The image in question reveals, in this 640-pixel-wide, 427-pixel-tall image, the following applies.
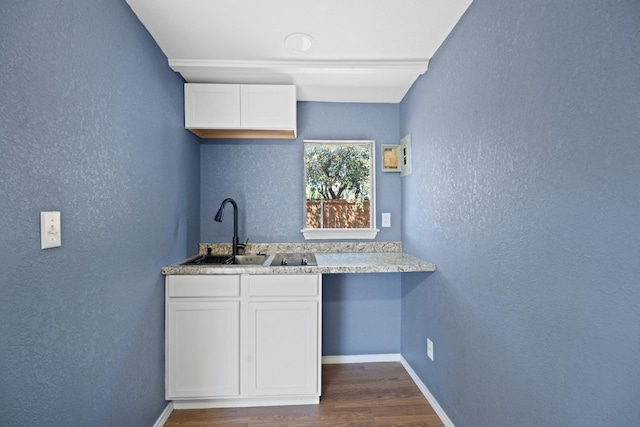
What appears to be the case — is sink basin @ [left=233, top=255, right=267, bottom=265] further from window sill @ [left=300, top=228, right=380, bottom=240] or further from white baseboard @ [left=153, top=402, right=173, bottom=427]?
white baseboard @ [left=153, top=402, right=173, bottom=427]

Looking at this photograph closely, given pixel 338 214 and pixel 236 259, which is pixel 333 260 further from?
pixel 236 259

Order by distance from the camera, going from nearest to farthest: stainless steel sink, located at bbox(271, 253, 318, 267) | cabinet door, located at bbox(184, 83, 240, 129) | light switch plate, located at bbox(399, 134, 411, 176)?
stainless steel sink, located at bbox(271, 253, 318, 267)
cabinet door, located at bbox(184, 83, 240, 129)
light switch plate, located at bbox(399, 134, 411, 176)

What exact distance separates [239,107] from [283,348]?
5.64ft

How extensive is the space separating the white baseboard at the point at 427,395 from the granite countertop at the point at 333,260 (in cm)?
85

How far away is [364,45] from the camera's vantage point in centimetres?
177

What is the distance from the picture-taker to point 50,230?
0.95 m

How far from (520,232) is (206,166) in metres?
2.24

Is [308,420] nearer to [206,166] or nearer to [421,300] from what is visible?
[421,300]

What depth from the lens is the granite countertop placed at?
70.8 inches

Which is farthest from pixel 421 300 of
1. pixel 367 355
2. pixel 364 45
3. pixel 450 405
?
pixel 364 45

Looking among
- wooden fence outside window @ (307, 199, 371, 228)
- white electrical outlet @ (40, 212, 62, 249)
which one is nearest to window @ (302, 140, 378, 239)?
wooden fence outside window @ (307, 199, 371, 228)

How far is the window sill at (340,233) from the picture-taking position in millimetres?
2477

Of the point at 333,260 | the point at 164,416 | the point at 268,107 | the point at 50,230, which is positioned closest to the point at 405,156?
the point at 333,260

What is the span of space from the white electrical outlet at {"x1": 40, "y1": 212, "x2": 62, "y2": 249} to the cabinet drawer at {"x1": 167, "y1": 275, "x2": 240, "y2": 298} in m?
0.86
